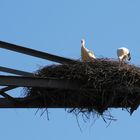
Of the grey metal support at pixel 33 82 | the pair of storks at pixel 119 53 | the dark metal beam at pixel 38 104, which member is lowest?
the dark metal beam at pixel 38 104

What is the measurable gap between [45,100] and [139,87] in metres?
1.44

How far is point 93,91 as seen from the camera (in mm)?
7586

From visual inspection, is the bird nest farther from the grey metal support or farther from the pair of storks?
the pair of storks

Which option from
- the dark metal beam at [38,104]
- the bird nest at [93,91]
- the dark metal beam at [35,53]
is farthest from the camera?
the dark metal beam at [35,53]

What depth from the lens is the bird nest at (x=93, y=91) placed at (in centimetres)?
738

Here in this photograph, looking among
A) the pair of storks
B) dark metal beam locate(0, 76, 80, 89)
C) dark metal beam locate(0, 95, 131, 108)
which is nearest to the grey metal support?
dark metal beam locate(0, 76, 80, 89)

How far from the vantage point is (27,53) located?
7871mm

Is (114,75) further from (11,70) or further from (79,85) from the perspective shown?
(11,70)

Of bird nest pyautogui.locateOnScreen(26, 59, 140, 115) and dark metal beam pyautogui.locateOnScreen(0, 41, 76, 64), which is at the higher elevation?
dark metal beam pyautogui.locateOnScreen(0, 41, 76, 64)

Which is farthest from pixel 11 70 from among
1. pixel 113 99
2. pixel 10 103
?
pixel 113 99

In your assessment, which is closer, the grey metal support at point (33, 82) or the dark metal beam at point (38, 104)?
the grey metal support at point (33, 82)

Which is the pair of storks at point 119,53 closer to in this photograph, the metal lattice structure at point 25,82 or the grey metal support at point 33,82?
the metal lattice structure at point 25,82

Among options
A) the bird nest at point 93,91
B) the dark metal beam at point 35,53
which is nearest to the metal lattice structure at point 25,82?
the dark metal beam at point 35,53

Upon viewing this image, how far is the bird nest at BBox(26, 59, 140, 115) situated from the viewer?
24.2ft
